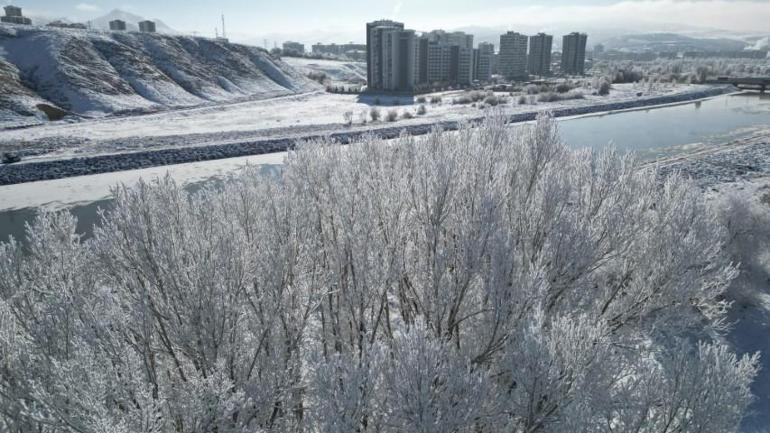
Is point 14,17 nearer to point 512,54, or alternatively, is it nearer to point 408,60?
point 408,60

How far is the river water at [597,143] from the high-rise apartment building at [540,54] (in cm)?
6369

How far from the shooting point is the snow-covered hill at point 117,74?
151ft

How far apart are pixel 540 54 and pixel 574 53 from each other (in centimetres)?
1182

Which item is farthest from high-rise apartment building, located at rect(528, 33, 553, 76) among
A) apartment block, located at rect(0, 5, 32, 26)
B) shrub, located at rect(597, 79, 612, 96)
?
apartment block, located at rect(0, 5, 32, 26)

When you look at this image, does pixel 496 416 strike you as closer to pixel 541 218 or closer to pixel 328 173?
pixel 541 218

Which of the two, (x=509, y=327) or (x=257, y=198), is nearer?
(x=509, y=327)

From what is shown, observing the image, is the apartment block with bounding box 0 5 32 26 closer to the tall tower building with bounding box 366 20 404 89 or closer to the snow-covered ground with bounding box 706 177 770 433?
the tall tower building with bounding box 366 20 404 89

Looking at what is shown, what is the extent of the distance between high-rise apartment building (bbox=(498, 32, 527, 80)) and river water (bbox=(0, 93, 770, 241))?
59.8m

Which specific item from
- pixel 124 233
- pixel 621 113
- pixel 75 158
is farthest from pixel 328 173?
pixel 621 113

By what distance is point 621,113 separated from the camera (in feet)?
175

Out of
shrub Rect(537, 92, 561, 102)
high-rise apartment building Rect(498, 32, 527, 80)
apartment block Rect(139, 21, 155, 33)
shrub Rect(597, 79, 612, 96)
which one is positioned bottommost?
shrub Rect(537, 92, 561, 102)

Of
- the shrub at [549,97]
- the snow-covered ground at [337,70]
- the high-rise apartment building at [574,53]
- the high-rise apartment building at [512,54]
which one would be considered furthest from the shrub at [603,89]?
the high-rise apartment building at [574,53]

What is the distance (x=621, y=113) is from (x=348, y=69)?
7316 centimetres

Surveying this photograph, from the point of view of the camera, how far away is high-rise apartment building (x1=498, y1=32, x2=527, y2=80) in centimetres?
11912
